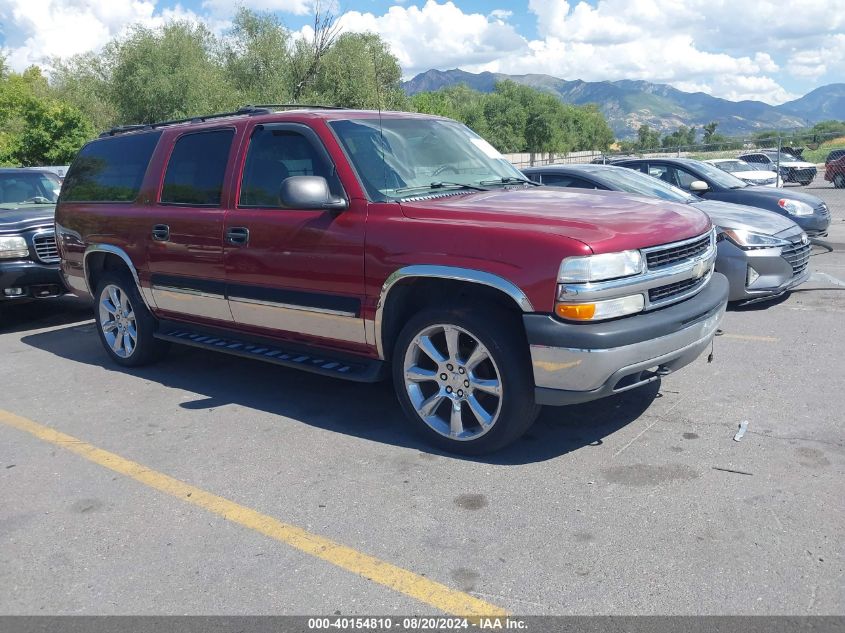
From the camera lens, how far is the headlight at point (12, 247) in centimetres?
802

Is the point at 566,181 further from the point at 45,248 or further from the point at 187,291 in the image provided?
the point at 45,248

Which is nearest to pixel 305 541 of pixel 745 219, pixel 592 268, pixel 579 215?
pixel 592 268

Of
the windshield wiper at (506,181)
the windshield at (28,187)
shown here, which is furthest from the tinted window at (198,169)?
the windshield at (28,187)

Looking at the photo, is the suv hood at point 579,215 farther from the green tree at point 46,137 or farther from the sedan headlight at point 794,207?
the green tree at point 46,137

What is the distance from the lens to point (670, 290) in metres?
4.13

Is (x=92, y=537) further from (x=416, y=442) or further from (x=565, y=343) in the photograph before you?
(x=565, y=343)

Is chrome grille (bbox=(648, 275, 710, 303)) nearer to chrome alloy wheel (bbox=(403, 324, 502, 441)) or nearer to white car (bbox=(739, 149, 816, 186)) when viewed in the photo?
chrome alloy wheel (bbox=(403, 324, 502, 441))

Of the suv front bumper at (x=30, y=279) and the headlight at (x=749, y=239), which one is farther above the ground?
the headlight at (x=749, y=239)

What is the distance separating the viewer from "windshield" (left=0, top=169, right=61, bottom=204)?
386 inches

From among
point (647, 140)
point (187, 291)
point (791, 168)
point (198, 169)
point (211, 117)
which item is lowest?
point (647, 140)

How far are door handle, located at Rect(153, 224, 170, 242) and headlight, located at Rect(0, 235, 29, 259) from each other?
3185 millimetres

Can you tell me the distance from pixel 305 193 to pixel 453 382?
4.47 ft

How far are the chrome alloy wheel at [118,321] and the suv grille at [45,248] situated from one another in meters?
2.11

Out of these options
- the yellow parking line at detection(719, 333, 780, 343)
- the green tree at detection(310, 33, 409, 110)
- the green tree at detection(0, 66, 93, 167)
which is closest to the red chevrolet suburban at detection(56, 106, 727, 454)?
the yellow parking line at detection(719, 333, 780, 343)
